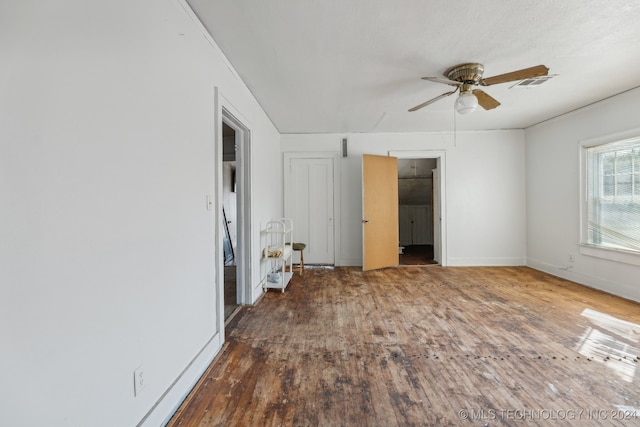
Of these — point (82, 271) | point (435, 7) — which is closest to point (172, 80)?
point (82, 271)

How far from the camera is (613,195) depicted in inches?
139

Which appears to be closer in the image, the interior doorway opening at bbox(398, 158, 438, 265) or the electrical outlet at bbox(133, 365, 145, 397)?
the electrical outlet at bbox(133, 365, 145, 397)

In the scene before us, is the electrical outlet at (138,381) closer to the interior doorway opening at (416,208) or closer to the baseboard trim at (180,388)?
the baseboard trim at (180,388)

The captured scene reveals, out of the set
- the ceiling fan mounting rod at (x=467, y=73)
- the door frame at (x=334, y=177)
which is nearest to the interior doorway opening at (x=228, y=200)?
the door frame at (x=334, y=177)

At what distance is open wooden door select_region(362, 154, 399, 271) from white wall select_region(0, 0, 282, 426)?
10.9 ft

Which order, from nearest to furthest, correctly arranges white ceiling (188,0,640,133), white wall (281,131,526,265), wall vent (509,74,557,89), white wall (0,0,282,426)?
white wall (0,0,282,426) → white ceiling (188,0,640,133) → wall vent (509,74,557,89) → white wall (281,131,526,265)

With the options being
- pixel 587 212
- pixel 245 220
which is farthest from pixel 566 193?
pixel 245 220

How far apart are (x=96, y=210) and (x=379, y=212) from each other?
4.27 meters

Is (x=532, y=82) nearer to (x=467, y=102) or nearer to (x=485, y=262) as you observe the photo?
(x=467, y=102)

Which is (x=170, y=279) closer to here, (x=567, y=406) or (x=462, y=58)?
(x=567, y=406)

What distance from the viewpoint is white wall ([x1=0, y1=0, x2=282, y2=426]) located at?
2.56 ft

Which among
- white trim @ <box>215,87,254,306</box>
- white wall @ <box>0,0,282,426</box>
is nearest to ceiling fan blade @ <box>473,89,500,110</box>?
white trim @ <box>215,87,254,306</box>

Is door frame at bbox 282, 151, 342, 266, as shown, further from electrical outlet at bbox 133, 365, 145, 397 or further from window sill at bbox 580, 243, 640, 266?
electrical outlet at bbox 133, 365, 145, 397

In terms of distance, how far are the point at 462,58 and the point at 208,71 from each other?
7.34 ft
